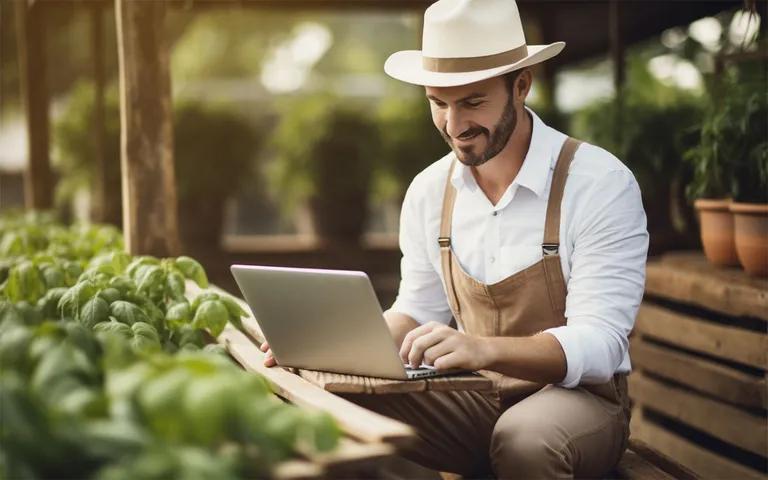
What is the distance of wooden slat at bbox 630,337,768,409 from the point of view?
386 centimetres

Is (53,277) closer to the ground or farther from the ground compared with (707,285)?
farther from the ground

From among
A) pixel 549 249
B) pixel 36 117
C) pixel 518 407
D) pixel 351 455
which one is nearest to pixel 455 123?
pixel 549 249

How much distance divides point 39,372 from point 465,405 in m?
1.34

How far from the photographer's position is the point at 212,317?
3027 millimetres

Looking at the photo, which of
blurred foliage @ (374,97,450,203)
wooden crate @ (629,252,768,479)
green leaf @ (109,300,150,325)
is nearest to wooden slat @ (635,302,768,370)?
wooden crate @ (629,252,768,479)

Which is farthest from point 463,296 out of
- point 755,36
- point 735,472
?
point 755,36

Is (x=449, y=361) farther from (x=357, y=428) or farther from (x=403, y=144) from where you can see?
(x=403, y=144)

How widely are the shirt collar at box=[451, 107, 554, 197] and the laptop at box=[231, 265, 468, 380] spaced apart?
683mm

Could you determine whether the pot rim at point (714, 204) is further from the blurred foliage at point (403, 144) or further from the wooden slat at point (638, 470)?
the blurred foliage at point (403, 144)

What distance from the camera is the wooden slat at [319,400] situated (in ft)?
5.99

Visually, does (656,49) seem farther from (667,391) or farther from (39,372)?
(39,372)

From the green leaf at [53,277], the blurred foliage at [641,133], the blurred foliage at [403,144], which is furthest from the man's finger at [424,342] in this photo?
the blurred foliage at [403,144]

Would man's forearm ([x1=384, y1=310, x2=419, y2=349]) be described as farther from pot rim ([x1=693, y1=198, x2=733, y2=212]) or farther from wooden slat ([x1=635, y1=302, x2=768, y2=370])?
pot rim ([x1=693, y1=198, x2=733, y2=212])

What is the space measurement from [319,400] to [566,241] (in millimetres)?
978
